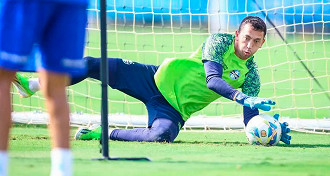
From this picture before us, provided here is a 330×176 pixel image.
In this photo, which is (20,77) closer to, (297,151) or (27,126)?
(27,126)

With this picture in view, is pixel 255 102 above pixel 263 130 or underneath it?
above

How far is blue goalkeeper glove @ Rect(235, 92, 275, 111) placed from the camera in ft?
20.6

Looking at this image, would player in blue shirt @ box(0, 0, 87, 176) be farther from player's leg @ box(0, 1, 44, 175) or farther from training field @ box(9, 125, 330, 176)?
training field @ box(9, 125, 330, 176)

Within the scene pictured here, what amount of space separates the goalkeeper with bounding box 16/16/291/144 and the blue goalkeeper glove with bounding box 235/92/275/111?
7.9 inches

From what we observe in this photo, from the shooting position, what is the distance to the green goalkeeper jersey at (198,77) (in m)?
7.05

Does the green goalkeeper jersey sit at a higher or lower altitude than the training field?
higher

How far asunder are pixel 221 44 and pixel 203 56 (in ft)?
0.60

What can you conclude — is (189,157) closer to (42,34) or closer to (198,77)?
(198,77)

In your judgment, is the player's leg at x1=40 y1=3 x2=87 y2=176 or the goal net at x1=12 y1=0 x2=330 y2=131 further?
the goal net at x1=12 y1=0 x2=330 y2=131

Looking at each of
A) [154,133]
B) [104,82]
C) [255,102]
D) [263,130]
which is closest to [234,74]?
[263,130]

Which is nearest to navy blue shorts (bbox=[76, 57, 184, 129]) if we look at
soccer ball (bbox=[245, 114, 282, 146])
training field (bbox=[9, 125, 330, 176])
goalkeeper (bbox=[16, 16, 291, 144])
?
goalkeeper (bbox=[16, 16, 291, 144])

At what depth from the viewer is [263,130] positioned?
6.75 m

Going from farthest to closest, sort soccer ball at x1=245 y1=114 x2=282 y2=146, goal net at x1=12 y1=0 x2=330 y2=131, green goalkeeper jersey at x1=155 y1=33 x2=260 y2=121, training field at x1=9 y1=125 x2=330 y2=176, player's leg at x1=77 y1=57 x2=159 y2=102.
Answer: goal net at x1=12 y1=0 x2=330 y2=131, player's leg at x1=77 y1=57 x2=159 y2=102, green goalkeeper jersey at x1=155 y1=33 x2=260 y2=121, soccer ball at x1=245 y1=114 x2=282 y2=146, training field at x1=9 y1=125 x2=330 y2=176

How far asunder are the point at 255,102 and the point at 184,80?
1.03 meters
